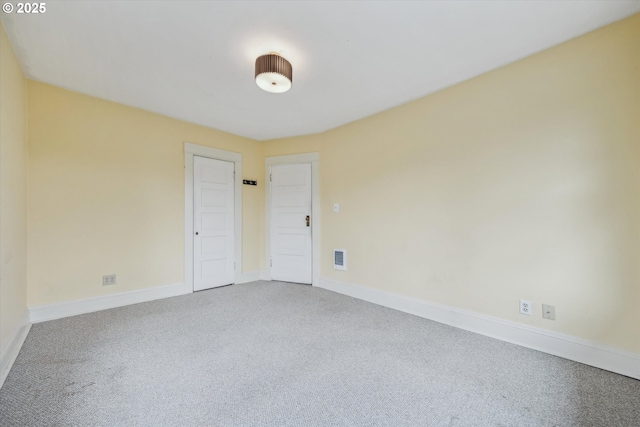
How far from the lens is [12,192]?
6.84ft

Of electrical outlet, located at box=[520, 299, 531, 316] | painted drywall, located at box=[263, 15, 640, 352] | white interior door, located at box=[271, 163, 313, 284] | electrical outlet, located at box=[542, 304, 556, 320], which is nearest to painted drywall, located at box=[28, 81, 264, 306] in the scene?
white interior door, located at box=[271, 163, 313, 284]

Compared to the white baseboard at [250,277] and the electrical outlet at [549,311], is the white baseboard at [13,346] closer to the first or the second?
the white baseboard at [250,277]

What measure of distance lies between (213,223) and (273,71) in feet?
8.54

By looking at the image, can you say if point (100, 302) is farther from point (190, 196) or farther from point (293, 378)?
point (293, 378)

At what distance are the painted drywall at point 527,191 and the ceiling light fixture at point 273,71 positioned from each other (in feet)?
5.16

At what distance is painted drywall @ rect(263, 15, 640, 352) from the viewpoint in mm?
1787

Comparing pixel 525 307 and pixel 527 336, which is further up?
pixel 525 307

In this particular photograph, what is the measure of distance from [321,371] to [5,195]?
2.64 m

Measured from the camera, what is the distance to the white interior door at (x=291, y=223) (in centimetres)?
413

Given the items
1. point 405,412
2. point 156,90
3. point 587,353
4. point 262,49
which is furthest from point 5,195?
point 587,353

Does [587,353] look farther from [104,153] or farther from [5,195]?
[104,153]

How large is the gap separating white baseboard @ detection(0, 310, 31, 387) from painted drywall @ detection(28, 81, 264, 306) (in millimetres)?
266

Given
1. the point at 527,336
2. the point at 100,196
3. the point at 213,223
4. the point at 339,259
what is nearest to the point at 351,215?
the point at 339,259

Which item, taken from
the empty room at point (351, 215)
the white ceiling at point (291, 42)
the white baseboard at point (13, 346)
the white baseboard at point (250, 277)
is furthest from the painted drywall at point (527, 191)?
the white baseboard at point (13, 346)
